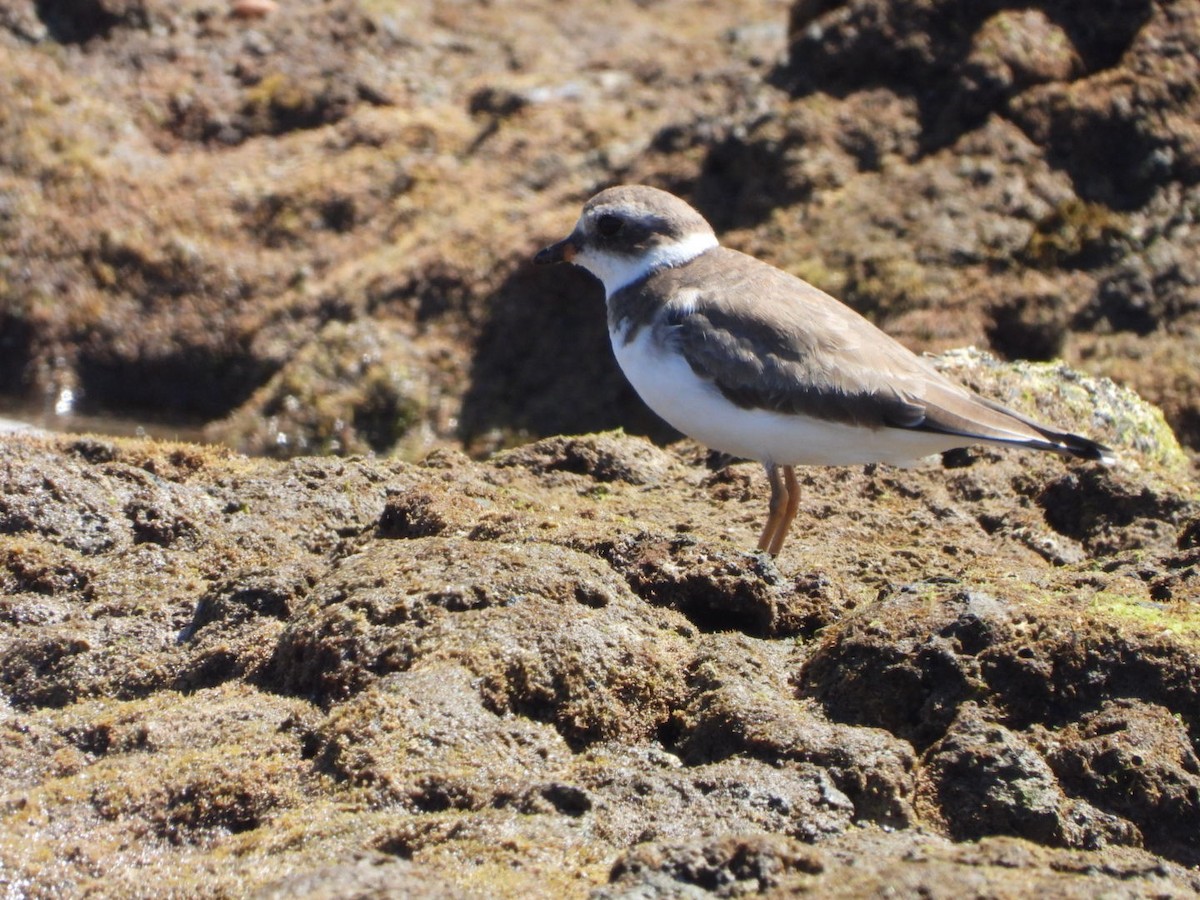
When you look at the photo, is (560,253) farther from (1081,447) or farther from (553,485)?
(1081,447)

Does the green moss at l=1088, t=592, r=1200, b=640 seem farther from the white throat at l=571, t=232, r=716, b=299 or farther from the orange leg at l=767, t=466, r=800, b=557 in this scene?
the white throat at l=571, t=232, r=716, b=299

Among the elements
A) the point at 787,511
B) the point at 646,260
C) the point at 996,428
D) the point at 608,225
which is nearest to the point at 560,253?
the point at 608,225

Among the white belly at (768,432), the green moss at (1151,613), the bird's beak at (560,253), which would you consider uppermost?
the bird's beak at (560,253)

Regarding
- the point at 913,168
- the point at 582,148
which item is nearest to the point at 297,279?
the point at 582,148

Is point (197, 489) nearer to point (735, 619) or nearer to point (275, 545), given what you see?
point (275, 545)

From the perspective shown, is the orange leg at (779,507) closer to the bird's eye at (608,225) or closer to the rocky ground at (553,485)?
the rocky ground at (553,485)

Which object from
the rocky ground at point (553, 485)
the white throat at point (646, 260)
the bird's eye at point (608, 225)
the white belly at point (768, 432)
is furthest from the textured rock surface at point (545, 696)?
the bird's eye at point (608, 225)

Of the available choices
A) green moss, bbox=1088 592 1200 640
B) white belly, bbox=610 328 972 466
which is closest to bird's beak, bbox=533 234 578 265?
white belly, bbox=610 328 972 466
